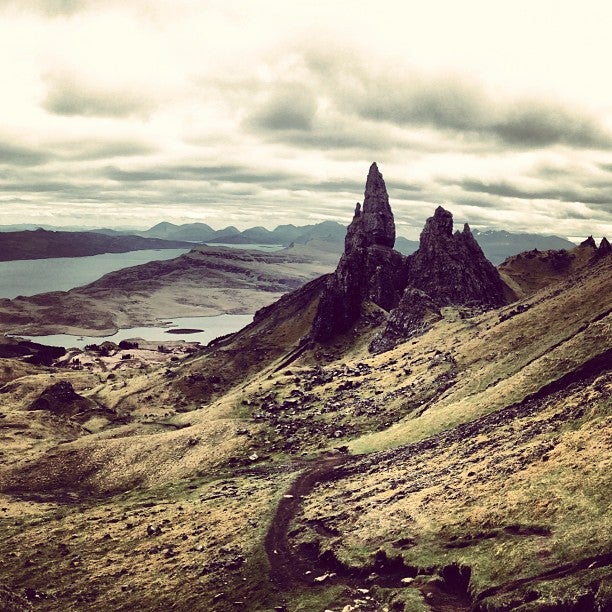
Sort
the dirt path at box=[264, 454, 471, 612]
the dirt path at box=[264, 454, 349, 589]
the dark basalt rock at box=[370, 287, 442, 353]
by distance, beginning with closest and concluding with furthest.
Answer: the dirt path at box=[264, 454, 471, 612]
the dirt path at box=[264, 454, 349, 589]
the dark basalt rock at box=[370, 287, 442, 353]

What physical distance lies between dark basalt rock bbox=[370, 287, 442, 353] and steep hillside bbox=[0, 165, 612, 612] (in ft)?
62.9

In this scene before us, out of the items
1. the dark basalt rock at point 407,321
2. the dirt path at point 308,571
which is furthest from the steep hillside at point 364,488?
the dark basalt rock at point 407,321

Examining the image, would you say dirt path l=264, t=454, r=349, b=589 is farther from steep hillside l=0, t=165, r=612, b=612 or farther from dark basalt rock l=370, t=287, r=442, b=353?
dark basalt rock l=370, t=287, r=442, b=353

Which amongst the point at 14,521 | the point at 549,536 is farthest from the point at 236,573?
the point at 14,521

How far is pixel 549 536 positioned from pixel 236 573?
32.6 meters

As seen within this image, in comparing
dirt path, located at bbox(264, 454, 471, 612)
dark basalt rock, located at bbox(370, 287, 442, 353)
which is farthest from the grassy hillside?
dark basalt rock, located at bbox(370, 287, 442, 353)

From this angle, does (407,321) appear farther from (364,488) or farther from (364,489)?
(364,489)

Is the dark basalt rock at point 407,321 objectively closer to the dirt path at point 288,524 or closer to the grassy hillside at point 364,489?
the grassy hillside at point 364,489

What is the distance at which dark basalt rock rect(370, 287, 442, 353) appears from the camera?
169 m

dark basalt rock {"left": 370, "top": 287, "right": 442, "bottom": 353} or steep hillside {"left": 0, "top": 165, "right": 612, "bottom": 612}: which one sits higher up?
dark basalt rock {"left": 370, "top": 287, "right": 442, "bottom": 353}

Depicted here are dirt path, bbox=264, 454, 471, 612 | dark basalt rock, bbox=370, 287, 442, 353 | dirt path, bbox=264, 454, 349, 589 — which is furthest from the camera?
dark basalt rock, bbox=370, 287, 442, 353

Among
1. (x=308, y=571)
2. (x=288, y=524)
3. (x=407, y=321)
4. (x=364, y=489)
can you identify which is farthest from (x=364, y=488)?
(x=407, y=321)

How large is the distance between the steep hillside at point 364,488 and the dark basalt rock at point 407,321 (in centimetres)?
1918

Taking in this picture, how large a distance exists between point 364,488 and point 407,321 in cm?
10563
